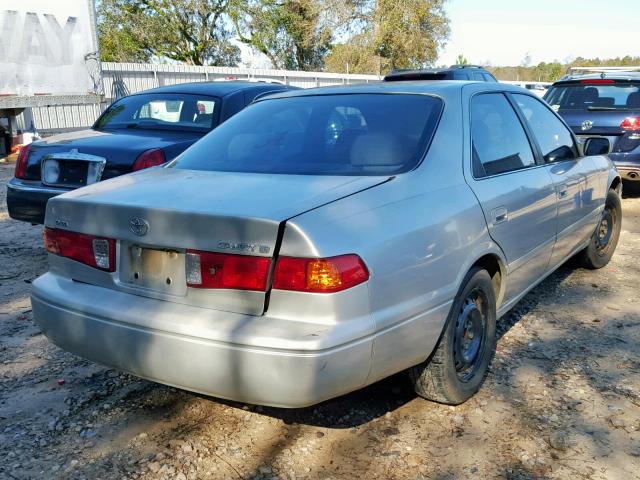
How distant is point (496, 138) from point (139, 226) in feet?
6.69

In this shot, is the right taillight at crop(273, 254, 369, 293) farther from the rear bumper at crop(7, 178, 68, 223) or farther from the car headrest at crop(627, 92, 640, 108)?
the car headrest at crop(627, 92, 640, 108)

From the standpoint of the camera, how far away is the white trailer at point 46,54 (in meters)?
11.3

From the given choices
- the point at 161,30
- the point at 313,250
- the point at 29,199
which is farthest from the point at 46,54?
the point at 161,30

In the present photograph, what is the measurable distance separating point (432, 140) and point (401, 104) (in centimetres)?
40

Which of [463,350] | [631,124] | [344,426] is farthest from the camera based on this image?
[631,124]

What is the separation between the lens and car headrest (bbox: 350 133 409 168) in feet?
9.56

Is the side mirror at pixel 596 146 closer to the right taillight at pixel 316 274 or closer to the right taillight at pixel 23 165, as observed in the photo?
the right taillight at pixel 316 274

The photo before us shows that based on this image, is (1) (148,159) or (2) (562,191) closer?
(2) (562,191)

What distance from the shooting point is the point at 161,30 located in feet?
111

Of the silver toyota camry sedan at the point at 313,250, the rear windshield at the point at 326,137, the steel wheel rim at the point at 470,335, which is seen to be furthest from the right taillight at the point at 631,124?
the steel wheel rim at the point at 470,335

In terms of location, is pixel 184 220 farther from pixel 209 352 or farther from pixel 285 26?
pixel 285 26

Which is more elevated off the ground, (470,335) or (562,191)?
(562,191)

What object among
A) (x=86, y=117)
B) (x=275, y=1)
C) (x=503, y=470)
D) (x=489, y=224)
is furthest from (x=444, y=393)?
(x=275, y=1)

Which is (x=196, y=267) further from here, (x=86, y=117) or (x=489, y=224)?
(x=86, y=117)
